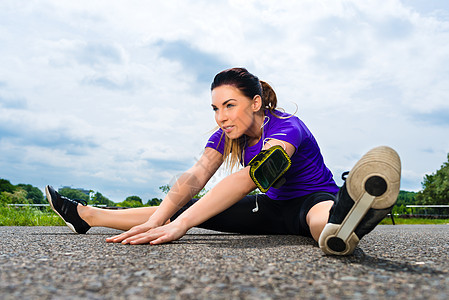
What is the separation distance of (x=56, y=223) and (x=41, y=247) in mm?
4252

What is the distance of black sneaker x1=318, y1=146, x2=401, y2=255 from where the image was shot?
171 cm

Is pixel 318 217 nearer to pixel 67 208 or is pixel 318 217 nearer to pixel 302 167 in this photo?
pixel 302 167

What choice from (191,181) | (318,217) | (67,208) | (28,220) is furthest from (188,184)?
(28,220)

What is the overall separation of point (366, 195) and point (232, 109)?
50.1 inches

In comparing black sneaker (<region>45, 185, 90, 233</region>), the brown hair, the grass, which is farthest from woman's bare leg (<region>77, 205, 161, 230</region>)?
the grass

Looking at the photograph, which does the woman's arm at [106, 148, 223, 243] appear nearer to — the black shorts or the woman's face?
the black shorts

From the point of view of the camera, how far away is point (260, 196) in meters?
3.29

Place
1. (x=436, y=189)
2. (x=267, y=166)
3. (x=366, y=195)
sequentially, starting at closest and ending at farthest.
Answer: (x=366, y=195), (x=267, y=166), (x=436, y=189)

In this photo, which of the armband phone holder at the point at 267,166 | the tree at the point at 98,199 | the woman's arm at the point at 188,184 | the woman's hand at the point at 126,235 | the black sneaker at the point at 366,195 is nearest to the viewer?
the black sneaker at the point at 366,195

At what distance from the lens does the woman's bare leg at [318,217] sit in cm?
225

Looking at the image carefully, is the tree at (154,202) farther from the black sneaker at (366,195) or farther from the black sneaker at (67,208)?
the black sneaker at (366,195)

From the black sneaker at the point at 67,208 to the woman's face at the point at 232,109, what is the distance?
153 centimetres

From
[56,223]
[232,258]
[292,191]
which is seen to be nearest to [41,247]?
[232,258]

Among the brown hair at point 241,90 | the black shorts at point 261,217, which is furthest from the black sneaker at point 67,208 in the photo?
the brown hair at point 241,90
